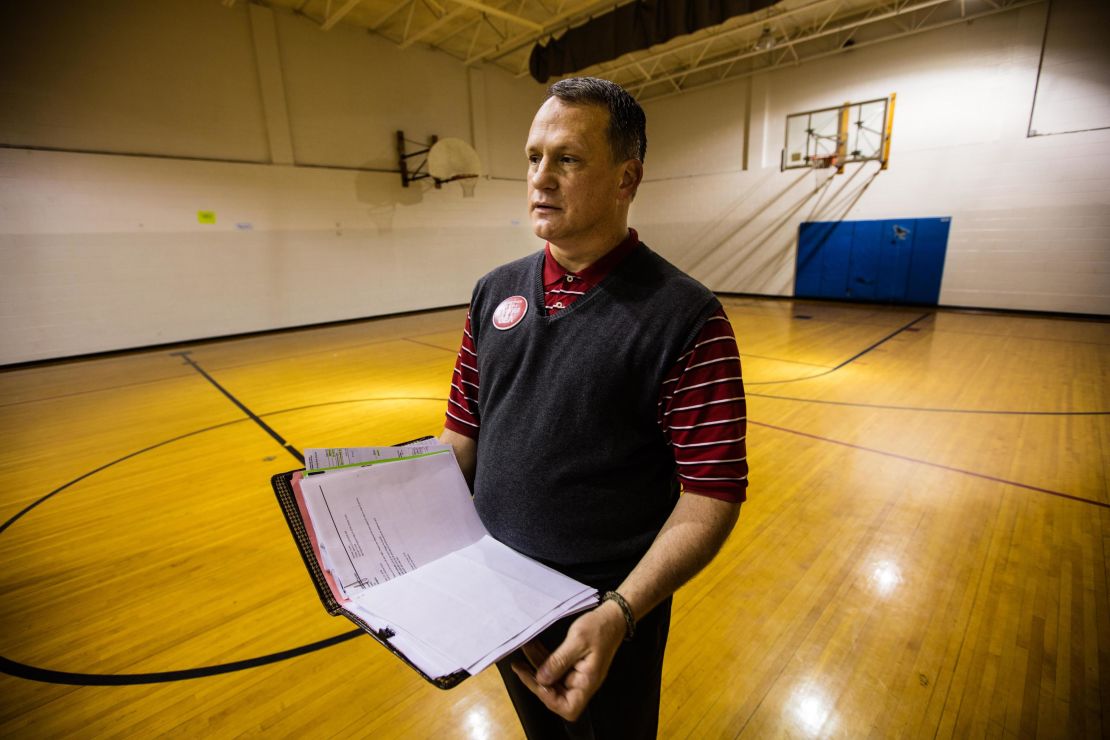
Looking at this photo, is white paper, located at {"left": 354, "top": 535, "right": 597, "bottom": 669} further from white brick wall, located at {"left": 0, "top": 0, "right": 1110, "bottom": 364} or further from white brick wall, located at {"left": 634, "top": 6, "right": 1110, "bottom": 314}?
white brick wall, located at {"left": 634, "top": 6, "right": 1110, "bottom": 314}

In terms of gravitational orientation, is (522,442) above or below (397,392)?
above

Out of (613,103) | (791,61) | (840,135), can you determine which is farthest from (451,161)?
(613,103)

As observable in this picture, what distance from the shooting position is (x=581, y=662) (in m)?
0.60

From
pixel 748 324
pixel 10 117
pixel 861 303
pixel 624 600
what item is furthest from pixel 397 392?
pixel 861 303

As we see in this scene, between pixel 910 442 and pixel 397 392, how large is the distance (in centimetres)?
387

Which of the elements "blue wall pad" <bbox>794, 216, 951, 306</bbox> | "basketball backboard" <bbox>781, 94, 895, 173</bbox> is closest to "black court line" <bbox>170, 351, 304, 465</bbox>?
"basketball backboard" <bbox>781, 94, 895, 173</bbox>

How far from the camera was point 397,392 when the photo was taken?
4500 mm

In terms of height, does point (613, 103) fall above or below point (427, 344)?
above

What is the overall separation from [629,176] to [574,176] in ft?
0.39

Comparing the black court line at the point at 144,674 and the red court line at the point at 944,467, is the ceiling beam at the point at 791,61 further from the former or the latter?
the black court line at the point at 144,674

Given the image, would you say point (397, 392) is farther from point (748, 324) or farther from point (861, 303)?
point (861, 303)

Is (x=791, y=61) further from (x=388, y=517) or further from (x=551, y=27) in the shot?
(x=388, y=517)

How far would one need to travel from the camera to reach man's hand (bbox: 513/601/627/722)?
1.93 feet

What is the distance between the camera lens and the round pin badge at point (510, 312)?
896 millimetres
